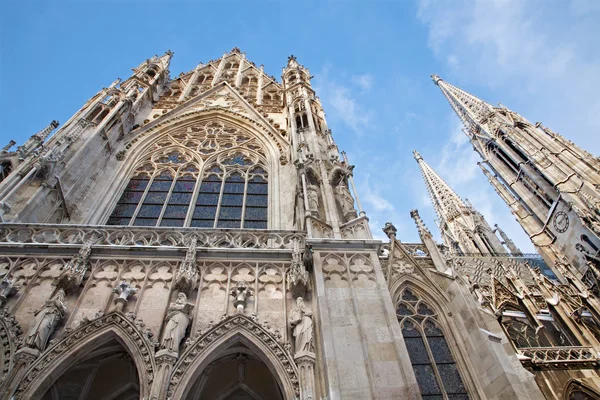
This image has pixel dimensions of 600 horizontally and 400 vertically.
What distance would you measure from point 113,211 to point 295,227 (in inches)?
200

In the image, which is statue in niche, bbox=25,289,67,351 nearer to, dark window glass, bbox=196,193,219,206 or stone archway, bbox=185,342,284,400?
stone archway, bbox=185,342,284,400

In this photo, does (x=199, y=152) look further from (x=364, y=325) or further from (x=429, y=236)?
(x=364, y=325)

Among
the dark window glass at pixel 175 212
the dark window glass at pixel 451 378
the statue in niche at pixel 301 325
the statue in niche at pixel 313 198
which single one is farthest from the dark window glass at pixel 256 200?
the dark window glass at pixel 451 378

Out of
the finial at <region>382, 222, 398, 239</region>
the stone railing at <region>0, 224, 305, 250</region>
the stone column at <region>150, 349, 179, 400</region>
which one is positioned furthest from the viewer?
the finial at <region>382, 222, 398, 239</region>

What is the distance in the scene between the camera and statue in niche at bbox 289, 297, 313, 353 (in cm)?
619

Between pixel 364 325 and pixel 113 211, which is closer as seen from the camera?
pixel 364 325

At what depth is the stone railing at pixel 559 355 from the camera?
10.1m

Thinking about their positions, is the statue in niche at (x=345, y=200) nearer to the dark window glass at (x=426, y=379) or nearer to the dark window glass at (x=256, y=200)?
the dark window glass at (x=256, y=200)

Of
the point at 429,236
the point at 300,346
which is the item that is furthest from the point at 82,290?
the point at 429,236

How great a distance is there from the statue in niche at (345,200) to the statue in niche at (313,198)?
49 centimetres

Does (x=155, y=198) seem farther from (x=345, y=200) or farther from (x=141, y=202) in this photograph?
(x=345, y=200)

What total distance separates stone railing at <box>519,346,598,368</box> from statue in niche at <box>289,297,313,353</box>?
648 centimetres

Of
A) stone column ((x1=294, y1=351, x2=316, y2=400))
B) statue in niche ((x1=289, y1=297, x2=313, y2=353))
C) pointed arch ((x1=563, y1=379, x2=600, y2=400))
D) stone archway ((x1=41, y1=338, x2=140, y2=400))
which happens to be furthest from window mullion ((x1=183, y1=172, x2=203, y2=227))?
pointed arch ((x1=563, y1=379, x2=600, y2=400))

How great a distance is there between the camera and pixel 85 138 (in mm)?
11617
